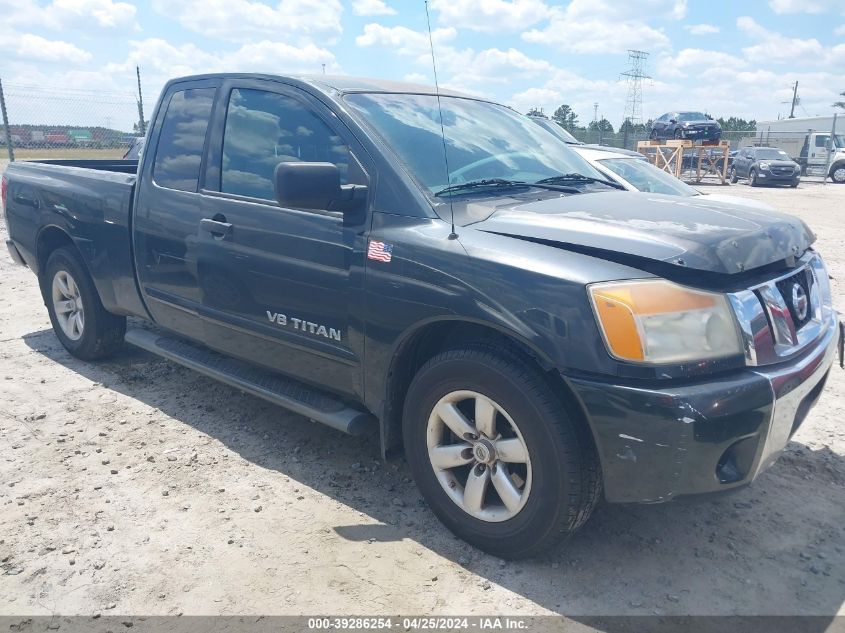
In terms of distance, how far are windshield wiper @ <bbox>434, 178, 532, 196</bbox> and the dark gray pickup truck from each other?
1 centimetres

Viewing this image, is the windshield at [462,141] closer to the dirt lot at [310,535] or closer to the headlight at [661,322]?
the headlight at [661,322]

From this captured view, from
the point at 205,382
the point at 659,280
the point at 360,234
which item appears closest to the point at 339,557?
the point at 360,234

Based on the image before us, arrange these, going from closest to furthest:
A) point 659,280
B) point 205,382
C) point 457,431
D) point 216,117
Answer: point 659,280 → point 457,431 → point 216,117 → point 205,382

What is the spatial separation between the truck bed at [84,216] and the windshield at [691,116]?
25.8 metres

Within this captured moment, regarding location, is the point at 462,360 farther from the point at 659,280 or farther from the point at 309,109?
the point at 309,109

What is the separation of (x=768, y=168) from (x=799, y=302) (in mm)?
26498

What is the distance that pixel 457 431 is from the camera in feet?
8.88

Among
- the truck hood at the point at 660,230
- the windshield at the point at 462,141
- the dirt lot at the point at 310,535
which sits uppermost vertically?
the windshield at the point at 462,141

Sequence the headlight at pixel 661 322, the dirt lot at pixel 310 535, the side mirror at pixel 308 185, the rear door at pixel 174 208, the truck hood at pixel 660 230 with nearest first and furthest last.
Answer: the headlight at pixel 661 322 → the truck hood at pixel 660 230 → the dirt lot at pixel 310 535 → the side mirror at pixel 308 185 → the rear door at pixel 174 208

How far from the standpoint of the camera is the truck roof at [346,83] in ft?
10.8

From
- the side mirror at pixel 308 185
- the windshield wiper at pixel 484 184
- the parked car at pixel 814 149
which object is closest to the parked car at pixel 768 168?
the parked car at pixel 814 149

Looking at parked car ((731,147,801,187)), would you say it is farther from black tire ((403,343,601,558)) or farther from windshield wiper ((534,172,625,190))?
black tire ((403,343,601,558))

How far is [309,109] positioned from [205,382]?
2.22 meters

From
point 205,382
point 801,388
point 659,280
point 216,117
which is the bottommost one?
point 205,382
